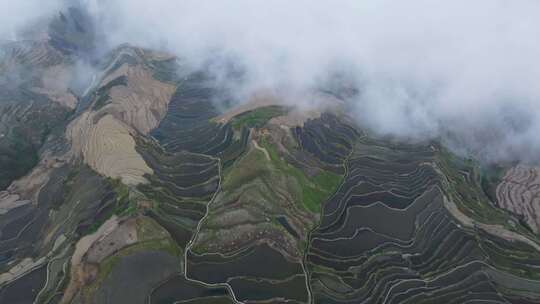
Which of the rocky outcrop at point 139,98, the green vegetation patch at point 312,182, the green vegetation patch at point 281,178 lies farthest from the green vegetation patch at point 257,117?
the rocky outcrop at point 139,98

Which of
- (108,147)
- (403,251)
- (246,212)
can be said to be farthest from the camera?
(108,147)

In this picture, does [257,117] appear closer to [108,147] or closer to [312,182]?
[312,182]

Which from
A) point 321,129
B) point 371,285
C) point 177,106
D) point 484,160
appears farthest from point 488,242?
point 177,106

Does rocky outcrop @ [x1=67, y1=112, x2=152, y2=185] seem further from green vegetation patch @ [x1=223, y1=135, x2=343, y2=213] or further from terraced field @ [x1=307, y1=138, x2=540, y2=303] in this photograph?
terraced field @ [x1=307, y1=138, x2=540, y2=303]

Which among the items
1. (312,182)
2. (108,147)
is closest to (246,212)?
(312,182)

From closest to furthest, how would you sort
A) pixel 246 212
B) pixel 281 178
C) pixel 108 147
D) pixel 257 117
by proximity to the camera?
pixel 246 212, pixel 281 178, pixel 108 147, pixel 257 117

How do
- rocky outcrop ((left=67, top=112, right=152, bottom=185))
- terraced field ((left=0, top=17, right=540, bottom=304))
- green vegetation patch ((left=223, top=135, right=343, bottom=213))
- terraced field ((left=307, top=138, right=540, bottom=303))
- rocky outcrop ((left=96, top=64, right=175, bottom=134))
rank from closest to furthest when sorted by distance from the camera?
terraced field ((left=0, top=17, right=540, bottom=304)) → terraced field ((left=307, top=138, right=540, bottom=303)) → green vegetation patch ((left=223, top=135, right=343, bottom=213)) → rocky outcrop ((left=67, top=112, right=152, bottom=185)) → rocky outcrop ((left=96, top=64, right=175, bottom=134))

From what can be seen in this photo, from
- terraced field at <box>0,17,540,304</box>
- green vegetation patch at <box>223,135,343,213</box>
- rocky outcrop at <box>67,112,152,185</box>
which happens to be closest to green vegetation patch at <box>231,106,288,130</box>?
terraced field at <box>0,17,540,304</box>

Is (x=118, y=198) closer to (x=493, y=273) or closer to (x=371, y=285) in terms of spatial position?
(x=371, y=285)
